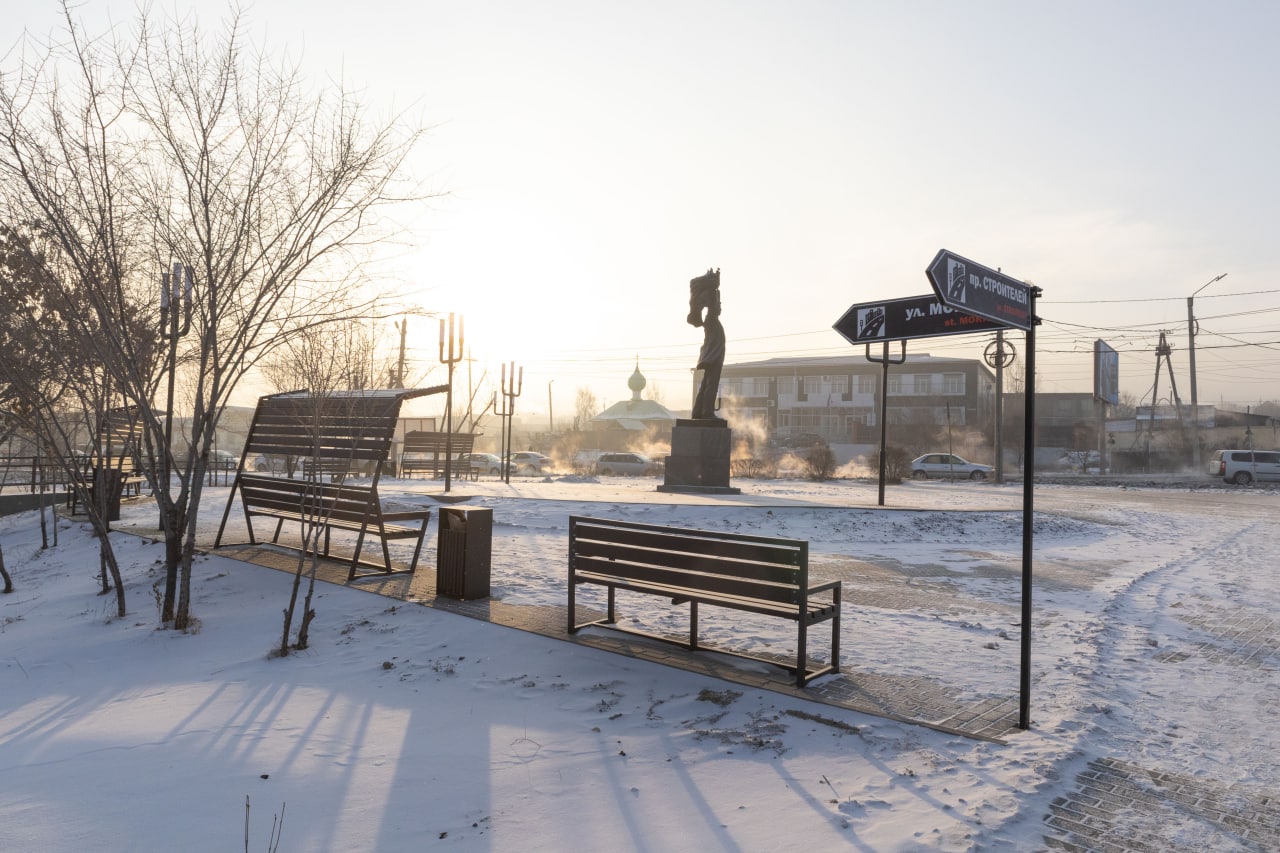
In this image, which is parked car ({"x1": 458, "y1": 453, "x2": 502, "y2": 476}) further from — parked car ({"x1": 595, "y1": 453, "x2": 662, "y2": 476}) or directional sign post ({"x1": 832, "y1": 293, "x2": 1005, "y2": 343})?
directional sign post ({"x1": 832, "y1": 293, "x2": 1005, "y2": 343})

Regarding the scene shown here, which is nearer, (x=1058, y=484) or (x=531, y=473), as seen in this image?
(x=1058, y=484)

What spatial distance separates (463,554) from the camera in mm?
7500

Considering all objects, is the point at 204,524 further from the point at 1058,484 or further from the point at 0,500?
the point at 1058,484

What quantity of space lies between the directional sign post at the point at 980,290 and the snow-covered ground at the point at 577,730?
7.48 ft

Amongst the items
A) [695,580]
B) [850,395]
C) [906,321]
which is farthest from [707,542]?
[850,395]

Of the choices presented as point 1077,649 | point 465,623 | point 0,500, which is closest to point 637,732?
point 465,623

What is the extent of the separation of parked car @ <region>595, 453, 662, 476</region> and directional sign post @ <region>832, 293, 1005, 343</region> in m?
22.9

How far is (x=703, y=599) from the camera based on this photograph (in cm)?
554

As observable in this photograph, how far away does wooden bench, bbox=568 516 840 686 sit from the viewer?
5141 millimetres

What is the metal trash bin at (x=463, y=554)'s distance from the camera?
Answer: 7488mm

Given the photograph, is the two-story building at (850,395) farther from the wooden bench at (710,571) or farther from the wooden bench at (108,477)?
the wooden bench at (710,571)

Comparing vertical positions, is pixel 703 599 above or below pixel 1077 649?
above

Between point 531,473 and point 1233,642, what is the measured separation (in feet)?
105

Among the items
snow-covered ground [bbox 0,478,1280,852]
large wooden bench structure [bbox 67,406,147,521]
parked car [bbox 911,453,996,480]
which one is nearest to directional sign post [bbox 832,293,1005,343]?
snow-covered ground [bbox 0,478,1280,852]
